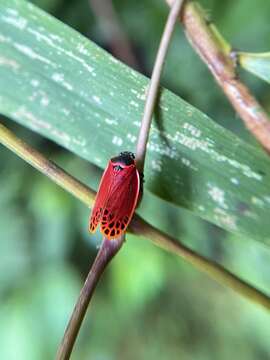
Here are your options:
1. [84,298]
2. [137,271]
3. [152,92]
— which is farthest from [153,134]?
[137,271]

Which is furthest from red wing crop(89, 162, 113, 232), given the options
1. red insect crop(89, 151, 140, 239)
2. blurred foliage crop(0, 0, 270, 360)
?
blurred foliage crop(0, 0, 270, 360)

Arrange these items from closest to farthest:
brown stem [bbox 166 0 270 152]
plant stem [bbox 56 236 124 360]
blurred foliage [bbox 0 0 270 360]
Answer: plant stem [bbox 56 236 124 360] < brown stem [bbox 166 0 270 152] < blurred foliage [bbox 0 0 270 360]

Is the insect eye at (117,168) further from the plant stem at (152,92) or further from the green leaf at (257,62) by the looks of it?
the green leaf at (257,62)

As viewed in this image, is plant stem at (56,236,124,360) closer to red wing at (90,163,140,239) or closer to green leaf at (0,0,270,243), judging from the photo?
red wing at (90,163,140,239)

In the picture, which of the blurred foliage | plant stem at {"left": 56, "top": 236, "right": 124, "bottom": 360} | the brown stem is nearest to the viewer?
plant stem at {"left": 56, "top": 236, "right": 124, "bottom": 360}

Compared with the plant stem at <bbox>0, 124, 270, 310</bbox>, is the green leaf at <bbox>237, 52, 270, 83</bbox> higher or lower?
higher

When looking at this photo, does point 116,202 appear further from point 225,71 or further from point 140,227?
point 225,71

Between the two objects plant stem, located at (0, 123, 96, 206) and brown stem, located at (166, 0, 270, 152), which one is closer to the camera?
plant stem, located at (0, 123, 96, 206)
